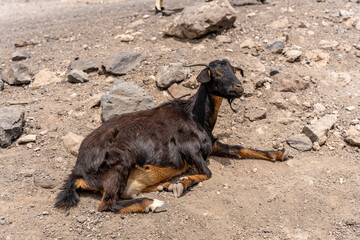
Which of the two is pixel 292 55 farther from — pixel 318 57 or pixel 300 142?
pixel 300 142

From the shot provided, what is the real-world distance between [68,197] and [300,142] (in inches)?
169

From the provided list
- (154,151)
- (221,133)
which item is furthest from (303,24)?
(154,151)

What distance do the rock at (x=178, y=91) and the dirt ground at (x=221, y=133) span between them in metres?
0.20

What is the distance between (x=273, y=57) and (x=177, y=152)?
4385mm

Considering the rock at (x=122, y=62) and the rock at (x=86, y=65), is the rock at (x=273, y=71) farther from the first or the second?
the rock at (x=86, y=65)

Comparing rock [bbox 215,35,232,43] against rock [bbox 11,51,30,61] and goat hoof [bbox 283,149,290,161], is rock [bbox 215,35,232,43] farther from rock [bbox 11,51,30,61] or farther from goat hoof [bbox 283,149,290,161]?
rock [bbox 11,51,30,61]

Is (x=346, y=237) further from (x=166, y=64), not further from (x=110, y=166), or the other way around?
(x=166, y=64)

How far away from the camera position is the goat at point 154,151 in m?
5.42

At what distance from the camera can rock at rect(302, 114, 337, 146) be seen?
6.89 metres

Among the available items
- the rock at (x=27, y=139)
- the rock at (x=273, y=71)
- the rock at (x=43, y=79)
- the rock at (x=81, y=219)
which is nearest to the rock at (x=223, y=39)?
the rock at (x=273, y=71)

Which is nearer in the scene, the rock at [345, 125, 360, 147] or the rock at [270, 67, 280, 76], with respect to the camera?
the rock at [345, 125, 360, 147]

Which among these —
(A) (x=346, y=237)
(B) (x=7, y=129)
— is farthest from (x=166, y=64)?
(A) (x=346, y=237)

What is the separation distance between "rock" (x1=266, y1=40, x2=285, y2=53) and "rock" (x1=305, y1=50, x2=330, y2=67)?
0.64 metres

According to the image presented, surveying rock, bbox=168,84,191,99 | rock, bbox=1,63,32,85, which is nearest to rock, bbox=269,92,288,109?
rock, bbox=168,84,191,99
